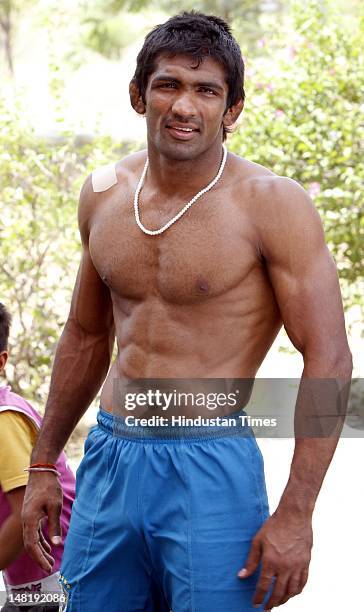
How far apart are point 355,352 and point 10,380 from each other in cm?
198

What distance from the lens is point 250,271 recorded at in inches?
92.8

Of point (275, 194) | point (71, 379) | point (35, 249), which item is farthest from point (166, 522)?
point (35, 249)

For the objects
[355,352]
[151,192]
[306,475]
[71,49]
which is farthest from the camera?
[71,49]

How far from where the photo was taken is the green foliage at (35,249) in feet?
19.2

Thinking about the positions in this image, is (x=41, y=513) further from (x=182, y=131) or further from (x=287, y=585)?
(x=182, y=131)

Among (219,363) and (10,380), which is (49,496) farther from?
(10,380)

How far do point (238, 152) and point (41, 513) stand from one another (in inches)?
152

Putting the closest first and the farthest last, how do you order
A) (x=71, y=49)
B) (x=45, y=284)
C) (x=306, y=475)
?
(x=306, y=475)
(x=45, y=284)
(x=71, y=49)

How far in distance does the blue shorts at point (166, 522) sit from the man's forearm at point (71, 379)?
0.88 ft

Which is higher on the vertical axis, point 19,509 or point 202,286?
point 202,286

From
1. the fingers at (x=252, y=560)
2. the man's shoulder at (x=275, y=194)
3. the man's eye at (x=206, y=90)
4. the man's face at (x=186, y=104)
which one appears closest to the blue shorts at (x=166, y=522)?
the fingers at (x=252, y=560)

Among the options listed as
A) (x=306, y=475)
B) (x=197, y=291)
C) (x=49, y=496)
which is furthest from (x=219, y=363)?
(x=49, y=496)

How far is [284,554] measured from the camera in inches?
85.8

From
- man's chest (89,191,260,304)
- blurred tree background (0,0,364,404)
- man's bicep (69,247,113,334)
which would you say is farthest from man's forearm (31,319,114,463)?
blurred tree background (0,0,364,404)
